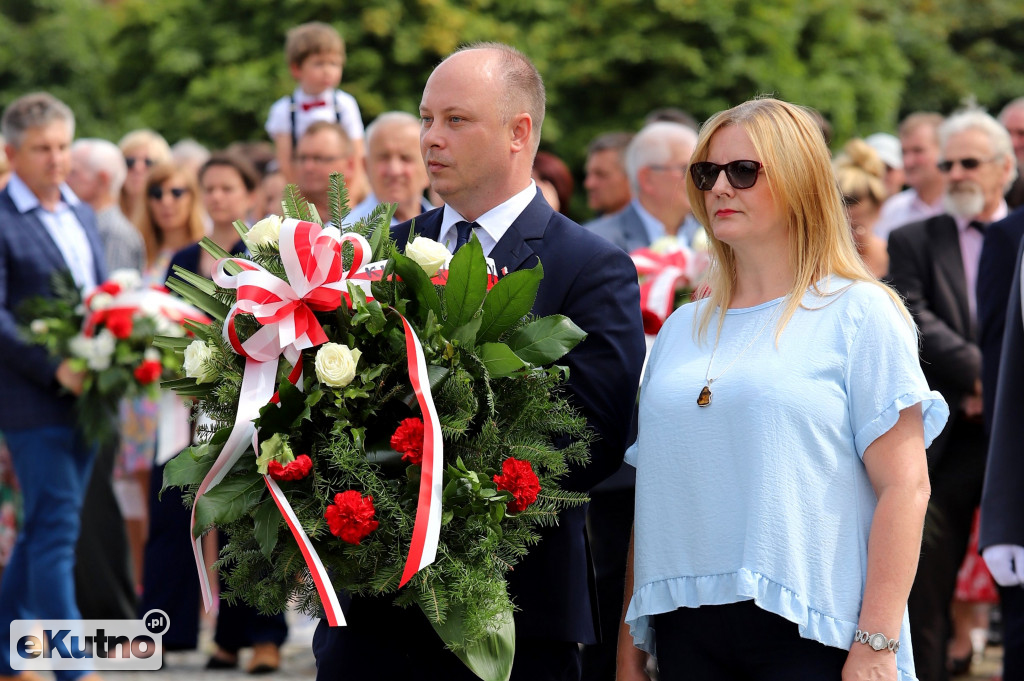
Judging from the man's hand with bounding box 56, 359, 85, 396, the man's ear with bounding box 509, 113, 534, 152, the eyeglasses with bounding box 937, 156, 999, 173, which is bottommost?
the man's hand with bounding box 56, 359, 85, 396

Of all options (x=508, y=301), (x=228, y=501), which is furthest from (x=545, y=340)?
(x=228, y=501)

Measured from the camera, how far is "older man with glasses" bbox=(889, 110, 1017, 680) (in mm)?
6000

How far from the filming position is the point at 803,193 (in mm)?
3064

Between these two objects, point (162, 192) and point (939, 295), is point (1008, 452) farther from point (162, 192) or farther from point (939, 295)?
point (162, 192)

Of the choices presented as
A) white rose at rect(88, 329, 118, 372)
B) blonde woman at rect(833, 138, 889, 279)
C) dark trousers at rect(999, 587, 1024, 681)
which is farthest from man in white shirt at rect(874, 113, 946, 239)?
white rose at rect(88, 329, 118, 372)

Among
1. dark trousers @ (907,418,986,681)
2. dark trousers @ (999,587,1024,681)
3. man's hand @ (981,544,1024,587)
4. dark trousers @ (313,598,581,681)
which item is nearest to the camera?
dark trousers @ (313,598,581,681)

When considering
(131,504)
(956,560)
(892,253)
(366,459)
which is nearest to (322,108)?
(131,504)

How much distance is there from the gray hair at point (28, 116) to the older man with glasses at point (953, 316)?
4.34 meters

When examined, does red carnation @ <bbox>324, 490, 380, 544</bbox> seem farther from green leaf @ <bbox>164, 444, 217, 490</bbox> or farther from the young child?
the young child

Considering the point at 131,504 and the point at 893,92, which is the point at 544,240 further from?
the point at 893,92

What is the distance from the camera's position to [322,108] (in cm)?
877

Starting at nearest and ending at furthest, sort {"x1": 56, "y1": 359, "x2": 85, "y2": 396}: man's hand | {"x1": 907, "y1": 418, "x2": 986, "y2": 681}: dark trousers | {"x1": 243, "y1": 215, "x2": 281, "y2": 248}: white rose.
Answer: {"x1": 243, "y1": 215, "x2": 281, "y2": 248}: white rose
{"x1": 907, "y1": 418, "x2": 986, "y2": 681}: dark trousers
{"x1": 56, "y1": 359, "x2": 85, "y2": 396}: man's hand

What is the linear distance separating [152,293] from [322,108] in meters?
2.37

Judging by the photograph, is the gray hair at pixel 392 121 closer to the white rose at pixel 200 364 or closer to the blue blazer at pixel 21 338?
the blue blazer at pixel 21 338
